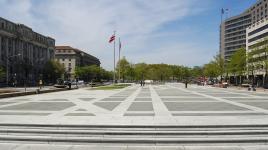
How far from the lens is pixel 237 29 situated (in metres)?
162

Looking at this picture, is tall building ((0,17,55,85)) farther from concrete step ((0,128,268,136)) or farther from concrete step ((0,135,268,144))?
concrete step ((0,135,268,144))

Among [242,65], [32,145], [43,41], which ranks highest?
[43,41]

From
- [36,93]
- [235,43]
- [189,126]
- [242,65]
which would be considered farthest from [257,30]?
[189,126]

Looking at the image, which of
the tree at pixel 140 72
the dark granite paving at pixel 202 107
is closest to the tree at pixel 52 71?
the tree at pixel 140 72

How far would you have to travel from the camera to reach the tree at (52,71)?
11247 centimetres

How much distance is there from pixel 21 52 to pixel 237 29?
10524 centimetres

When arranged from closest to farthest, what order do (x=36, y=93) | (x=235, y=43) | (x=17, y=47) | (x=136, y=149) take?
(x=136, y=149)
(x=36, y=93)
(x=17, y=47)
(x=235, y=43)

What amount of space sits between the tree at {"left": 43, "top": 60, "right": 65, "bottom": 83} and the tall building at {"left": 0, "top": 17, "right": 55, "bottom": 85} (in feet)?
15.8

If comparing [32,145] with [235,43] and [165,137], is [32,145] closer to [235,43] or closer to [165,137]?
[165,137]

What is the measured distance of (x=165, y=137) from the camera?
Answer: 39.6 feet

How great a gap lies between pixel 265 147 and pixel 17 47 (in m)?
101

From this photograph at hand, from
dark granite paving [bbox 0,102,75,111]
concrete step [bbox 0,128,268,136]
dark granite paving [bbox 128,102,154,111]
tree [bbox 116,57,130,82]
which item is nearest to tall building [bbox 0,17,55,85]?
tree [bbox 116,57,130,82]

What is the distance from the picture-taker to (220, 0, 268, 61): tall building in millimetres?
145275

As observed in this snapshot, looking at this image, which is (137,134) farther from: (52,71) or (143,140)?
(52,71)
